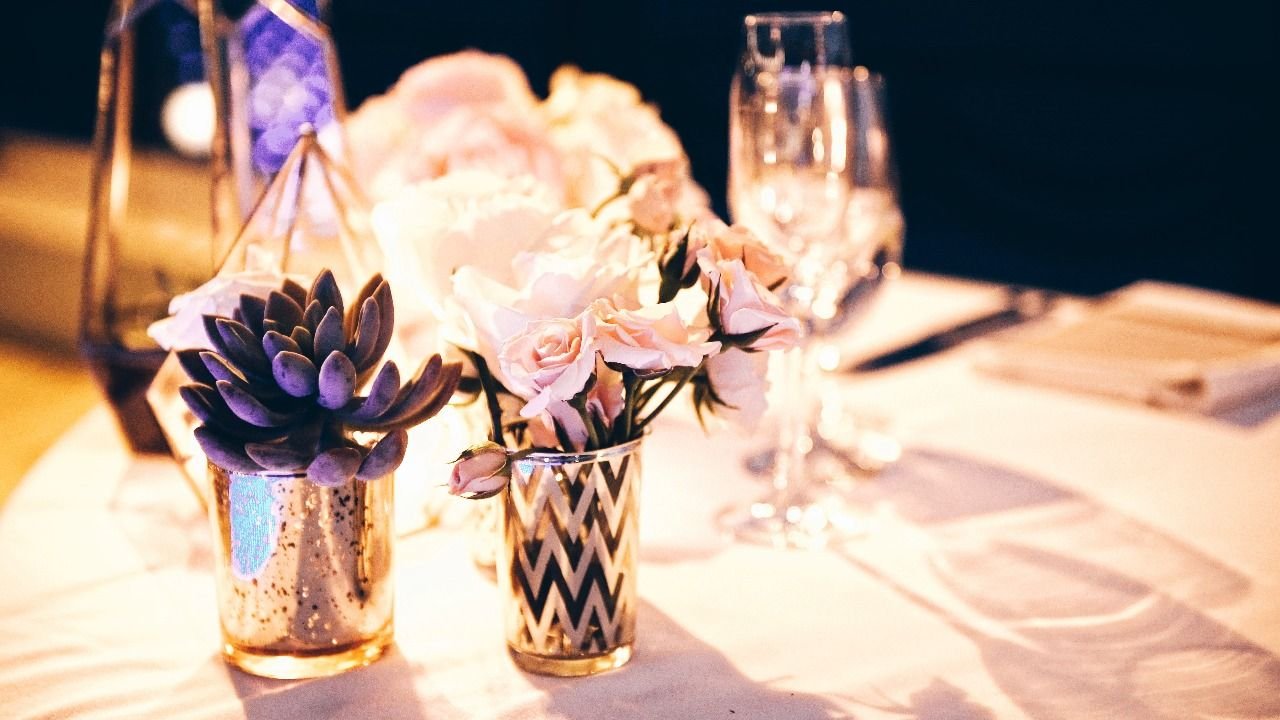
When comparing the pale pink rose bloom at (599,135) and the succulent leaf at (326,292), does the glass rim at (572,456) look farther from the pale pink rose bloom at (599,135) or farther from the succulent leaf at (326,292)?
the pale pink rose bloom at (599,135)

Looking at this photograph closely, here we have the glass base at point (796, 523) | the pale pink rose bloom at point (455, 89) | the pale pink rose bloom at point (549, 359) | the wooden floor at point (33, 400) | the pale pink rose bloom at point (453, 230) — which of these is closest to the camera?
the pale pink rose bloom at point (549, 359)

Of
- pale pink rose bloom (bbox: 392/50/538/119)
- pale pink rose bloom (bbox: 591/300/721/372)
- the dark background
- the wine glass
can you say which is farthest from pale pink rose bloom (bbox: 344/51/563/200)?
the dark background

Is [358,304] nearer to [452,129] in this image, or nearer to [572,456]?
[572,456]

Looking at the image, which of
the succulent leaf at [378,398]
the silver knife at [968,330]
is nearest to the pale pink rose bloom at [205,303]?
the succulent leaf at [378,398]

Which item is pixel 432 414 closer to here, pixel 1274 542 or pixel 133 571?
pixel 133 571

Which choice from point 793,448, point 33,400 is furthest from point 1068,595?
point 33,400

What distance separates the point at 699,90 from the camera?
140 inches

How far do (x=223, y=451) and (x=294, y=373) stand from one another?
6 cm

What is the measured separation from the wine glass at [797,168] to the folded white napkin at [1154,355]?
1.14 feet

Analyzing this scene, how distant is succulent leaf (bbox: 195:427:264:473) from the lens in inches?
25.3

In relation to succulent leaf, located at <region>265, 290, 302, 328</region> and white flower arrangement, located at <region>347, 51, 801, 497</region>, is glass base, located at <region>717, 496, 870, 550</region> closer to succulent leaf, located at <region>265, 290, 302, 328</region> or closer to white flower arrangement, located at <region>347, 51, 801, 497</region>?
white flower arrangement, located at <region>347, 51, 801, 497</region>

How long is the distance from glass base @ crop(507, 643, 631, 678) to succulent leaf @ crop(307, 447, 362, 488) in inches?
6.3

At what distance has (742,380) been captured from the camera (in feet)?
2.30

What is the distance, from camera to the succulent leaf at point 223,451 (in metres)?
0.64
